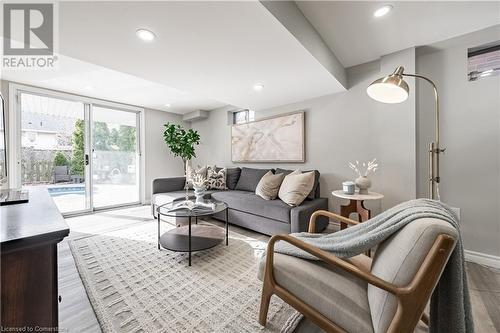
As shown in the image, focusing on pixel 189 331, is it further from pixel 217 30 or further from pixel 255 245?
pixel 217 30

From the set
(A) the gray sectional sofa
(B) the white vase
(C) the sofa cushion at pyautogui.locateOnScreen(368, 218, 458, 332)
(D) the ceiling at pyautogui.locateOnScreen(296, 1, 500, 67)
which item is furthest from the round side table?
(D) the ceiling at pyautogui.locateOnScreen(296, 1, 500, 67)

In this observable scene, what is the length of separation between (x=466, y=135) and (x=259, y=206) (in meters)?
2.34

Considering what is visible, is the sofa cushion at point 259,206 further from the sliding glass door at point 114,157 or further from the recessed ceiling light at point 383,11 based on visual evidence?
the sliding glass door at point 114,157

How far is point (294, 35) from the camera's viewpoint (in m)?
1.61

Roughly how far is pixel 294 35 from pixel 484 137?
82.6 inches

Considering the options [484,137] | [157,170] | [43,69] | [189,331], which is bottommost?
[189,331]

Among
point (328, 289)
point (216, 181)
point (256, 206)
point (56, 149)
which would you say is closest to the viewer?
point (328, 289)

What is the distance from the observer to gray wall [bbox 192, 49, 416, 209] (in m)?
2.27

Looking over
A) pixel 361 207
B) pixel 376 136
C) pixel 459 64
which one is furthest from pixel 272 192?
pixel 459 64

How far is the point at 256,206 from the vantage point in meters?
2.74

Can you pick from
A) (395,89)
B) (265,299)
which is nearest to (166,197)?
(265,299)

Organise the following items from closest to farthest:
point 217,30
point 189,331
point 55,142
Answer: point 189,331 → point 217,30 → point 55,142

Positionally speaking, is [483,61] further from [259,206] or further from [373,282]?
[259,206]

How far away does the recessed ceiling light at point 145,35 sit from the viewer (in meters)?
1.55
